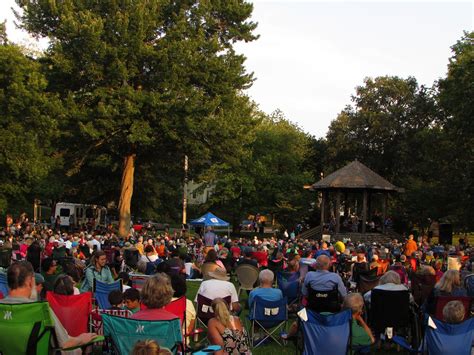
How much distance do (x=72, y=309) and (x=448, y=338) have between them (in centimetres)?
418

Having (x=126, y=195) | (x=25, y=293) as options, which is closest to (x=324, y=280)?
(x=25, y=293)

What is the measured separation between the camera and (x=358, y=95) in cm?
5678

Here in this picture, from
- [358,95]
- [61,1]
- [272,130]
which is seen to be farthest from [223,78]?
[358,95]

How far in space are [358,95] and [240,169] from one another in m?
16.7

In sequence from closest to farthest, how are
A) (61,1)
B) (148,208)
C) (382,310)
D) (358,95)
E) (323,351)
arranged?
(323,351)
(382,310)
(61,1)
(148,208)
(358,95)

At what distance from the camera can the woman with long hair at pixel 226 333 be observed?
6023 millimetres

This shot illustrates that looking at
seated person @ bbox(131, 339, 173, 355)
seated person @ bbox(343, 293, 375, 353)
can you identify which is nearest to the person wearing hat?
seated person @ bbox(343, 293, 375, 353)

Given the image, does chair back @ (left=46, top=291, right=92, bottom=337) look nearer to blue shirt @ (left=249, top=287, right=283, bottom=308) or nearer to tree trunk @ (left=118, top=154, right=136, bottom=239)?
blue shirt @ (left=249, top=287, right=283, bottom=308)

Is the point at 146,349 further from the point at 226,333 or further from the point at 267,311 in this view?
the point at 267,311

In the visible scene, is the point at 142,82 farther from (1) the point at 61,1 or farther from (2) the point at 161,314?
(2) the point at 161,314

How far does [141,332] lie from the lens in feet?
18.6

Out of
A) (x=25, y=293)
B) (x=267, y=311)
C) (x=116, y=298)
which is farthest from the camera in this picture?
(x=267, y=311)

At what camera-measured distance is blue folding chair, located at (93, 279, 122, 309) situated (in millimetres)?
9171

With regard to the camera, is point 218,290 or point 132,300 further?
point 218,290
